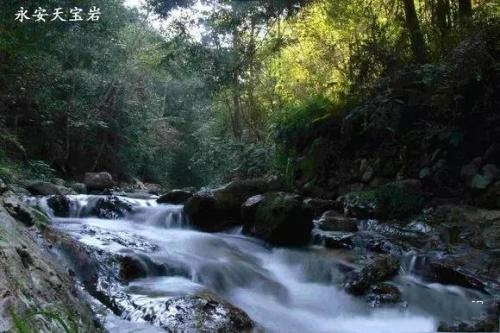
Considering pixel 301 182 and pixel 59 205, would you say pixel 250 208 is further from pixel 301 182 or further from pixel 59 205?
pixel 59 205

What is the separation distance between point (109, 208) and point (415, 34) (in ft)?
23.2

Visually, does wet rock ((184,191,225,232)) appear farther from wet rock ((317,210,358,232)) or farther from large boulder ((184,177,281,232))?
wet rock ((317,210,358,232))

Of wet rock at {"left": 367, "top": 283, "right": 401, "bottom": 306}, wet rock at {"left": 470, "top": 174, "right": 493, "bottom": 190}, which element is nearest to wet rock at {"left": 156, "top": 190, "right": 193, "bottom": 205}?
wet rock at {"left": 470, "top": 174, "right": 493, "bottom": 190}

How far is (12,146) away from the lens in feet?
45.3

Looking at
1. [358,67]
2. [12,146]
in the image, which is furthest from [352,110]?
[12,146]

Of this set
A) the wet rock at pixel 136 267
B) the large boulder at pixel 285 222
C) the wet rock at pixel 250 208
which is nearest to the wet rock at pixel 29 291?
the wet rock at pixel 136 267

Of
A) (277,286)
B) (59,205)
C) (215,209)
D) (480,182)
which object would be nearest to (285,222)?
(277,286)

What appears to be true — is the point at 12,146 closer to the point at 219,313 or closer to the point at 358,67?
the point at 358,67

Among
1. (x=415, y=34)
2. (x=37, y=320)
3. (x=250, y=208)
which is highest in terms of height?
(x=415, y=34)

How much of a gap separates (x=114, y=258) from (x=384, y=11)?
810 centimetres

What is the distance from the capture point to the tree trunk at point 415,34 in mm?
8672

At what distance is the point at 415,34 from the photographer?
888 centimetres

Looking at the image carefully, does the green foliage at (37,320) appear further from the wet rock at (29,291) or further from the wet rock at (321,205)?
the wet rock at (321,205)

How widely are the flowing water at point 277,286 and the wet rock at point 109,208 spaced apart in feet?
8.36
